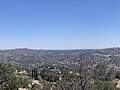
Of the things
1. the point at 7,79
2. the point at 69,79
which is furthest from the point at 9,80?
the point at 69,79

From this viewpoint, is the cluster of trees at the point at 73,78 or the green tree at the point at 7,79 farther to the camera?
the green tree at the point at 7,79

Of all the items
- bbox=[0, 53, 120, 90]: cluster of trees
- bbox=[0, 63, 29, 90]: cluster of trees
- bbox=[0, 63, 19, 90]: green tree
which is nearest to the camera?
bbox=[0, 53, 120, 90]: cluster of trees

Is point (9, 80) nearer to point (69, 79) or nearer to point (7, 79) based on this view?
point (7, 79)

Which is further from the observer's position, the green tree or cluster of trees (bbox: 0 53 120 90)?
the green tree

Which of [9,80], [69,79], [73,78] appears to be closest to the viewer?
[69,79]

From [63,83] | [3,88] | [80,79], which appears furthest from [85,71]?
[3,88]

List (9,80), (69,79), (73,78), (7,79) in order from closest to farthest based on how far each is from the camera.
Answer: (69,79), (73,78), (9,80), (7,79)

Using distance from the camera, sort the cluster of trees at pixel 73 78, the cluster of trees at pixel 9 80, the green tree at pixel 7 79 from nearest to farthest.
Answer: the cluster of trees at pixel 73 78, the green tree at pixel 7 79, the cluster of trees at pixel 9 80

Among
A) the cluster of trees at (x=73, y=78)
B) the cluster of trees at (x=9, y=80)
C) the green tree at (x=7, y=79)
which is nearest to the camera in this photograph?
the cluster of trees at (x=73, y=78)

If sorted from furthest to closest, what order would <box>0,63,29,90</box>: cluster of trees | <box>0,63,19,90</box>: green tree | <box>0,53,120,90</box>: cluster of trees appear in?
1. <box>0,63,29,90</box>: cluster of trees
2. <box>0,63,19,90</box>: green tree
3. <box>0,53,120,90</box>: cluster of trees

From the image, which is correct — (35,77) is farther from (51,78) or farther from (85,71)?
(85,71)

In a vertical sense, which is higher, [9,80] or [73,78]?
[73,78]
